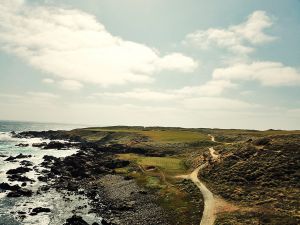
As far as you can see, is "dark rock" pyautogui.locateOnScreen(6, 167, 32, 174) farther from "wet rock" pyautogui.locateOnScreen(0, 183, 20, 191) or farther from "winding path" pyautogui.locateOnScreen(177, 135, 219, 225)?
"winding path" pyautogui.locateOnScreen(177, 135, 219, 225)

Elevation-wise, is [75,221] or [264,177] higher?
[264,177]

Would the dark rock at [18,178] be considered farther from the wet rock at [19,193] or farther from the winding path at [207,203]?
the winding path at [207,203]

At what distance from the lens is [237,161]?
81562mm

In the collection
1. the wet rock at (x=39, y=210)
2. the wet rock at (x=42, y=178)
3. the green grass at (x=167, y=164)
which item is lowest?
the wet rock at (x=39, y=210)

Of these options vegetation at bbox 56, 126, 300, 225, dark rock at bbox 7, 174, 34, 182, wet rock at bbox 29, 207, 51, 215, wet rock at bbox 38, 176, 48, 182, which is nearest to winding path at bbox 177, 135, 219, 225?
vegetation at bbox 56, 126, 300, 225

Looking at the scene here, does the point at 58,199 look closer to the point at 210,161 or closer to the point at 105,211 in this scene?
the point at 105,211

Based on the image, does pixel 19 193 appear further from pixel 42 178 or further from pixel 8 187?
pixel 42 178

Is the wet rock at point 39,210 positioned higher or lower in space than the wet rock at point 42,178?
lower

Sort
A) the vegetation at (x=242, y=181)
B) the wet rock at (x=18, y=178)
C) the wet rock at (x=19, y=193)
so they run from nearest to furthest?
the vegetation at (x=242, y=181), the wet rock at (x=19, y=193), the wet rock at (x=18, y=178)

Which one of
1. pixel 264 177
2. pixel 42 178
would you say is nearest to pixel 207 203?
pixel 264 177

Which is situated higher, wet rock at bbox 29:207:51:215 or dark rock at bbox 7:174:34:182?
dark rock at bbox 7:174:34:182

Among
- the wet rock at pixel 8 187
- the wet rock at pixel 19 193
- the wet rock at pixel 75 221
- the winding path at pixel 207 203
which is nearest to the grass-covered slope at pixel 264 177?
the winding path at pixel 207 203

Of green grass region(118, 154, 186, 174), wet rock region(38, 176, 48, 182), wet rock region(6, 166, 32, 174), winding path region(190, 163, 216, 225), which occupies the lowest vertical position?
wet rock region(38, 176, 48, 182)

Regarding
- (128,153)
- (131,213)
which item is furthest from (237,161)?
(128,153)
